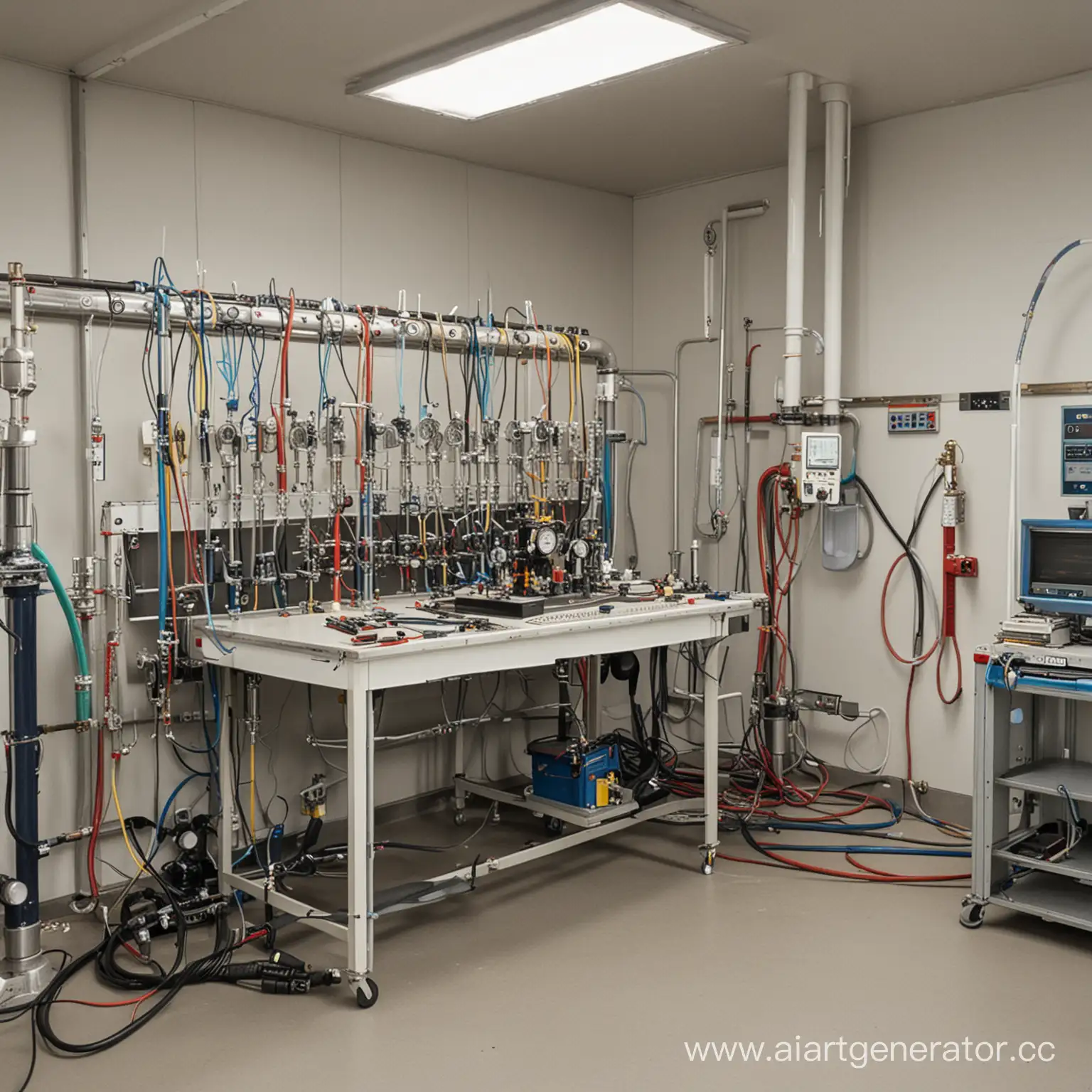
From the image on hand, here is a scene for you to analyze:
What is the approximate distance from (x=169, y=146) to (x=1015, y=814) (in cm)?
390

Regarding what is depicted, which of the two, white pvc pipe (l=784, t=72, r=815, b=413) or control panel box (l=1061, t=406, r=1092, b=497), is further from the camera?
white pvc pipe (l=784, t=72, r=815, b=413)

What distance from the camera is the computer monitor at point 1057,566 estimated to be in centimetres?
360

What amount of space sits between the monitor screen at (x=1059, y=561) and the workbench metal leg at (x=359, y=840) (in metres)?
2.28

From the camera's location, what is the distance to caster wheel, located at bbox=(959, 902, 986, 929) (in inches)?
140

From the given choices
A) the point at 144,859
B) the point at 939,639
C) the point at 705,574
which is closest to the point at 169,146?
the point at 144,859

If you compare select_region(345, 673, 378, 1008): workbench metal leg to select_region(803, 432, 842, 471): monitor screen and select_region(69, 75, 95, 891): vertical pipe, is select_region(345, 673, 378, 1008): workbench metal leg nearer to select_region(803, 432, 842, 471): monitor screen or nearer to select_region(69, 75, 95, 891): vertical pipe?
select_region(69, 75, 95, 891): vertical pipe

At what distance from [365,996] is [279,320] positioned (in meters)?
2.33

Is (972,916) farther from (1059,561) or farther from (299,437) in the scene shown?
(299,437)

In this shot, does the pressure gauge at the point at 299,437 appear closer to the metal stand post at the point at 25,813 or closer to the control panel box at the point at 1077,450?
the metal stand post at the point at 25,813

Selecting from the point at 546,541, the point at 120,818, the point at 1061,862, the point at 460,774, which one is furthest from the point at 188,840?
the point at 1061,862

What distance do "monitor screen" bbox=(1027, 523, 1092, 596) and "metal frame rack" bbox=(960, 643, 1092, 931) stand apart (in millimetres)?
215

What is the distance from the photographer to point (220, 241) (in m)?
4.10

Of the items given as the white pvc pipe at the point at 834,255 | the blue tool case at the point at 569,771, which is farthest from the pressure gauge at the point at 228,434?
the white pvc pipe at the point at 834,255

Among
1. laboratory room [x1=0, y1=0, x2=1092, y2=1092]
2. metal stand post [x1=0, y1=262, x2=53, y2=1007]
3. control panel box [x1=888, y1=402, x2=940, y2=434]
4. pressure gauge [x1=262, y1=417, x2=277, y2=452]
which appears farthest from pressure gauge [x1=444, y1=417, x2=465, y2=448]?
control panel box [x1=888, y1=402, x2=940, y2=434]
